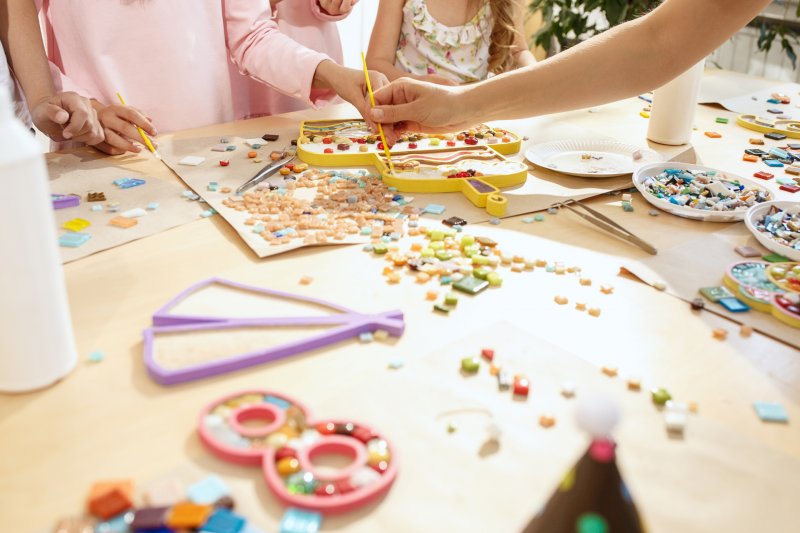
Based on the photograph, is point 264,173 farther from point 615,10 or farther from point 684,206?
point 615,10

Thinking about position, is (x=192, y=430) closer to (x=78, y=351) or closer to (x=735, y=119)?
(x=78, y=351)

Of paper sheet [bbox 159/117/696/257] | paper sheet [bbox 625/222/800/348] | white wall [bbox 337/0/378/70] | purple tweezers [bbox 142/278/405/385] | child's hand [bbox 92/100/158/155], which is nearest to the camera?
purple tweezers [bbox 142/278/405/385]

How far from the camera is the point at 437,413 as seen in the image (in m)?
0.57

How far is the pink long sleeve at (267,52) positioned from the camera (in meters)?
1.46

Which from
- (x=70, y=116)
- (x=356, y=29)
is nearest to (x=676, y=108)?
(x=70, y=116)

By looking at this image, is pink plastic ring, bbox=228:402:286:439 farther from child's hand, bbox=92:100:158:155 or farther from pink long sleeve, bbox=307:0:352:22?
pink long sleeve, bbox=307:0:352:22

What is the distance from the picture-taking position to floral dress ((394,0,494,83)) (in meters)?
1.96

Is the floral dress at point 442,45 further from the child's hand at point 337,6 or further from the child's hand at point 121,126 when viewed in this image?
the child's hand at point 121,126

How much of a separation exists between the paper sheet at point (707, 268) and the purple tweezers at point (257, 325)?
392 mm

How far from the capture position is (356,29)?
11.9 ft

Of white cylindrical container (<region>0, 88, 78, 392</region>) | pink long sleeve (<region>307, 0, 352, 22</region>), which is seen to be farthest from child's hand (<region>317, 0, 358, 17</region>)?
white cylindrical container (<region>0, 88, 78, 392</region>)

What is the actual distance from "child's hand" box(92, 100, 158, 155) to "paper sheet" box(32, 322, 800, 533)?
865 millimetres

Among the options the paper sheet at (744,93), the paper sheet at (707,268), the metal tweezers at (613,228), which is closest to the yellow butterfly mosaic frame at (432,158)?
the metal tweezers at (613,228)

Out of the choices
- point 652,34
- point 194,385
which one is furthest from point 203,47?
point 194,385
